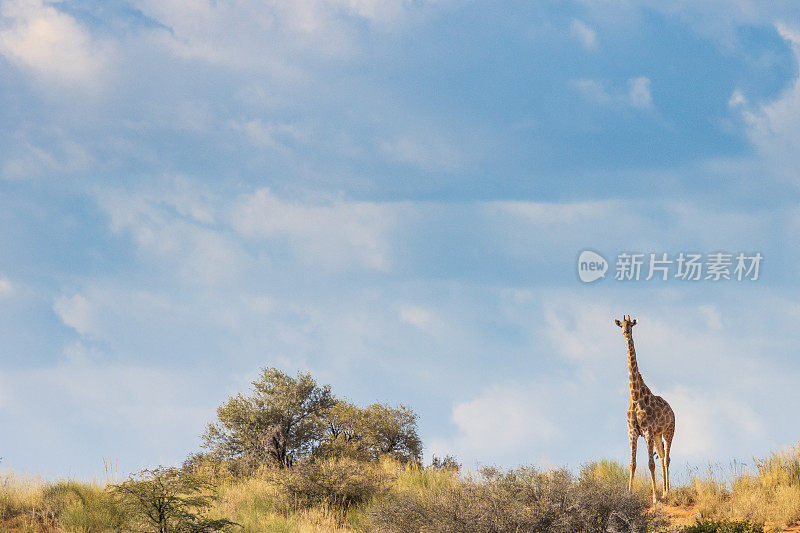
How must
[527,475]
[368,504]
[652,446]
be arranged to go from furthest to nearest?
[368,504]
[652,446]
[527,475]

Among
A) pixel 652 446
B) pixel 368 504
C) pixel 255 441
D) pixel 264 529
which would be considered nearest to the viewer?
pixel 264 529

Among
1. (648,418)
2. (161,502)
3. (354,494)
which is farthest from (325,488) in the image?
(648,418)

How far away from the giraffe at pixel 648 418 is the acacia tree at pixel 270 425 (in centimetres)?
1408

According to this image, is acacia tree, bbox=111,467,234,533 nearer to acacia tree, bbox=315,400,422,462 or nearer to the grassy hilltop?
the grassy hilltop

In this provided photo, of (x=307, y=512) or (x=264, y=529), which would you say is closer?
(x=264, y=529)

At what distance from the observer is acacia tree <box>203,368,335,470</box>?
2736 cm

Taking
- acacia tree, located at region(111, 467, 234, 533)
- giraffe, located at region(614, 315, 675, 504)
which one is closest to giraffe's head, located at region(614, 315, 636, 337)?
giraffe, located at region(614, 315, 675, 504)

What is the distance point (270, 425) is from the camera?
27.6 meters

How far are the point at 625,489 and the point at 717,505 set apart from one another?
5.36 meters

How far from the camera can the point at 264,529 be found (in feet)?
52.3

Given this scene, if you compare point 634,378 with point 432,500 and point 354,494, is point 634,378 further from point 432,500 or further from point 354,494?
point 354,494

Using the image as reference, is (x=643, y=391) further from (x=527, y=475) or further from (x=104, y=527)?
(x=104, y=527)

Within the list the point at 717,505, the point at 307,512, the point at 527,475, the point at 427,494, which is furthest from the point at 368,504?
the point at 717,505


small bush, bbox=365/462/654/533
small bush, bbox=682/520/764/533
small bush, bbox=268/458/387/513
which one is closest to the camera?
small bush, bbox=682/520/764/533
